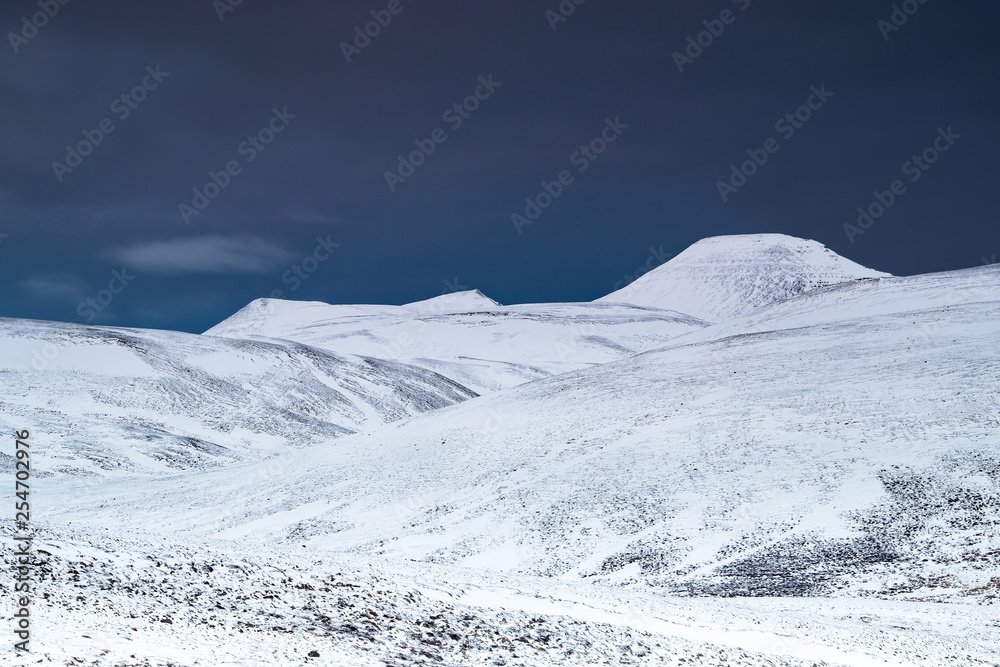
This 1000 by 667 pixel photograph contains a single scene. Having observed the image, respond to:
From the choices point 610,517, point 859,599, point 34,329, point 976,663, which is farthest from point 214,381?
point 976,663

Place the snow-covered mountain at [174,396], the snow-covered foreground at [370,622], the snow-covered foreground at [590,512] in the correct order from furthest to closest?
the snow-covered mountain at [174,396], the snow-covered foreground at [590,512], the snow-covered foreground at [370,622]

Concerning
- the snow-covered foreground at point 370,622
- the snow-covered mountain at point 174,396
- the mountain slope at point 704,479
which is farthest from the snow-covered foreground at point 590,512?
the snow-covered mountain at point 174,396

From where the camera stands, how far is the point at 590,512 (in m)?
38.8

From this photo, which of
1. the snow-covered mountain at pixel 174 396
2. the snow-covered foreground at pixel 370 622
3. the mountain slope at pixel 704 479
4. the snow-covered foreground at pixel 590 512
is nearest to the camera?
the snow-covered foreground at pixel 370 622

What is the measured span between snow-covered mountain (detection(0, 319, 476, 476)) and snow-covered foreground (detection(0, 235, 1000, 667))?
59 cm

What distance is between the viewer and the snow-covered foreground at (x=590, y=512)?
17.3 meters

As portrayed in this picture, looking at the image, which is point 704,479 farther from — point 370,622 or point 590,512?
point 370,622

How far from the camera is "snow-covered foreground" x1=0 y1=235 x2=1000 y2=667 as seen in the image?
17.3 m

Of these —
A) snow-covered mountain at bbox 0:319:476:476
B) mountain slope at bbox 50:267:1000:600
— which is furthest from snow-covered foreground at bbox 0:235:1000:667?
snow-covered mountain at bbox 0:319:476:476

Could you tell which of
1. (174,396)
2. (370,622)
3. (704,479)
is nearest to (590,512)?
(704,479)

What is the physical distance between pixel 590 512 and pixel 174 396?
236ft

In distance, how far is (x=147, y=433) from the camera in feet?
260

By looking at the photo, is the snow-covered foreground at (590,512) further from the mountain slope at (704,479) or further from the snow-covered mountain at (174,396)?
the snow-covered mountain at (174,396)

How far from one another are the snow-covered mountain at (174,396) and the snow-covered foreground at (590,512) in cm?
59
